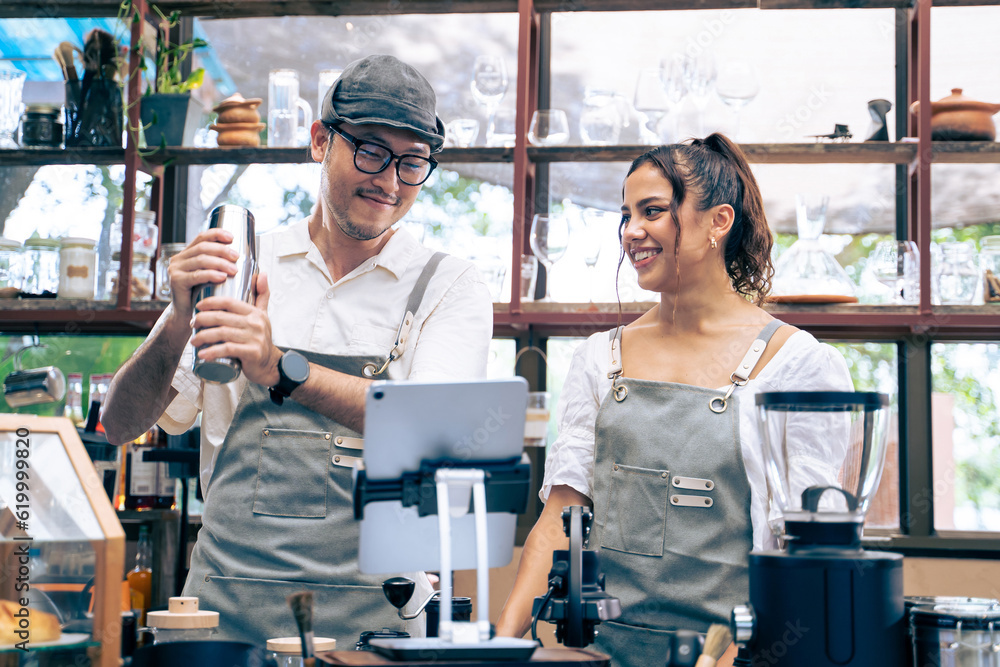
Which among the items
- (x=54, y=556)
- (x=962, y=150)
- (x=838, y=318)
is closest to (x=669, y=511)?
(x=54, y=556)

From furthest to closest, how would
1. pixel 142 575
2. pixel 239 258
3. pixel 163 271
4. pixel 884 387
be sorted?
pixel 884 387, pixel 163 271, pixel 142 575, pixel 239 258

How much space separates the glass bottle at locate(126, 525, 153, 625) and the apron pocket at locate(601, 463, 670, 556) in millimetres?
1443

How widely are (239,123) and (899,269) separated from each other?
73.4 inches

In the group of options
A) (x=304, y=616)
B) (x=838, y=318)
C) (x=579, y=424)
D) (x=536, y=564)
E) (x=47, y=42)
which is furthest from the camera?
(x=47, y=42)

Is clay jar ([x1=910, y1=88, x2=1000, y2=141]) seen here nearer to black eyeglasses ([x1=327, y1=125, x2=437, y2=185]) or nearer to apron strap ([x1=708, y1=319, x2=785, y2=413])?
apron strap ([x1=708, y1=319, x2=785, y2=413])

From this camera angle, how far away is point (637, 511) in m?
1.50

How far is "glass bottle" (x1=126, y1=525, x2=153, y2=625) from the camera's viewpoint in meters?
2.46

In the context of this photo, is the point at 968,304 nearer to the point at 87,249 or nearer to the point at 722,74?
the point at 722,74

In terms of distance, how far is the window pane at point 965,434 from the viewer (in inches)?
104

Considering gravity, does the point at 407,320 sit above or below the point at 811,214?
below

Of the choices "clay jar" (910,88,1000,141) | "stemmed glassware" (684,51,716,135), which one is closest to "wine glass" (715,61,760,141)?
"stemmed glassware" (684,51,716,135)

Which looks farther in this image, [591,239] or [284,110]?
[284,110]

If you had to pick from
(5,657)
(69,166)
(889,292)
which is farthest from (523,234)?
(5,657)

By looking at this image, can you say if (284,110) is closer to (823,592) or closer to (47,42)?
(47,42)
